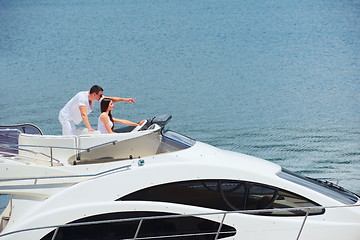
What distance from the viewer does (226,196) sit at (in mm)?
6070

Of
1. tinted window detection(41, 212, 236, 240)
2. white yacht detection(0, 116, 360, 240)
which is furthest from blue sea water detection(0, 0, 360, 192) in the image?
tinted window detection(41, 212, 236, 240)

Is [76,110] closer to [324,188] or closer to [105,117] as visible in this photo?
[105,117]

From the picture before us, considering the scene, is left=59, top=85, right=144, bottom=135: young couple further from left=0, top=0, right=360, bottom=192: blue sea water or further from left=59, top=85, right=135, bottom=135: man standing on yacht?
left=0, top=0, right=360, bottom=192: blue sea water

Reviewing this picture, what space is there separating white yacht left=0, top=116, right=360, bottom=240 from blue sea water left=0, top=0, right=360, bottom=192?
19.1ft

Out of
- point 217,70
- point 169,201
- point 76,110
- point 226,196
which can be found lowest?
point 169,201

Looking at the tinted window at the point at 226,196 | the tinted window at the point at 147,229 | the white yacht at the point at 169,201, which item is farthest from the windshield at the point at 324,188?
the tinted window at the point at 147,229

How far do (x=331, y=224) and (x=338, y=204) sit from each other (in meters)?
0.26

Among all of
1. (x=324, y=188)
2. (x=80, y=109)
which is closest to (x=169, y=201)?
(x=324, y=188)

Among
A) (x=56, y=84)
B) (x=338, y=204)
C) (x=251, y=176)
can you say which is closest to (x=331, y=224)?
(x=338, y=204)

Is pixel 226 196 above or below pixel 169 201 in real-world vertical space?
above

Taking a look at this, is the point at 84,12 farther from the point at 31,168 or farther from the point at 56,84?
the point at 31,168

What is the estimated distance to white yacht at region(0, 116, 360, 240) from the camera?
5828 millimetres

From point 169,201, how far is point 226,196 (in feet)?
2.04

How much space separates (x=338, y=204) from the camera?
621 cm
